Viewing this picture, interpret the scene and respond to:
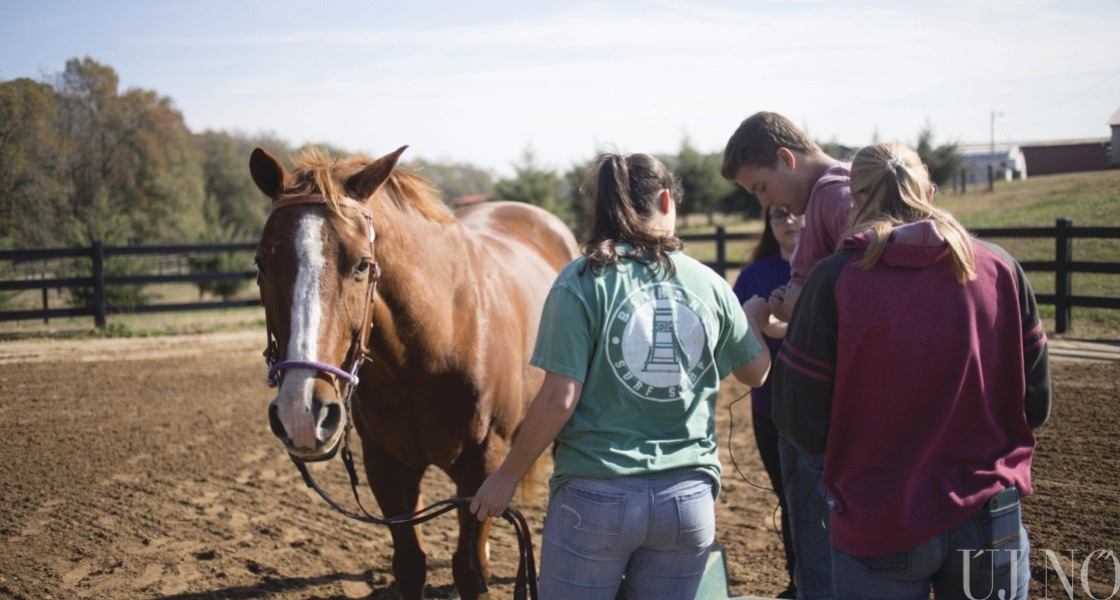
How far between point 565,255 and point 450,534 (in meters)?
2.14

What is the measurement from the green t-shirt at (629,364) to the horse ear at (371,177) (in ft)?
3.29

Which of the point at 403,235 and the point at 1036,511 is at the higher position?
the point at 403,235

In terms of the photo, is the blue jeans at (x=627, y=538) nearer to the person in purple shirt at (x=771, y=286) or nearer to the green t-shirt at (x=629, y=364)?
the green t-shirt at (x=629, y=364)

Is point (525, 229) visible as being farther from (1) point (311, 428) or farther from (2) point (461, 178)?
(2) point (461, 178)

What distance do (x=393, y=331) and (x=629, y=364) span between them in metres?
1.24

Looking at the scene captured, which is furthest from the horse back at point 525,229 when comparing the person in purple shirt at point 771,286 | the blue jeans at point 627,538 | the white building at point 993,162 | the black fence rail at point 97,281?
the black fence rail at point 97,281

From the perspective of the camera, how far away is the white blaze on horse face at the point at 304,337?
2.14 meters

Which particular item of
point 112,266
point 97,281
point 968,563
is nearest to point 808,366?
point 968,563

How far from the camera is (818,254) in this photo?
2.56m

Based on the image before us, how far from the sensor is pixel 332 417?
7.37ft

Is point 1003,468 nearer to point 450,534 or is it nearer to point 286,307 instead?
point 286,307

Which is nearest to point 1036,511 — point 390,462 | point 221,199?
point 390,462

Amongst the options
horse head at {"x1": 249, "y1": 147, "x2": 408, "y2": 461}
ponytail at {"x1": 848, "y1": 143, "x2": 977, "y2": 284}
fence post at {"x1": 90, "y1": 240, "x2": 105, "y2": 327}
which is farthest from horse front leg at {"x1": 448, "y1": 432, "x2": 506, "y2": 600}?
fence post at {"x1": 90, "y1": 240, "x2": 105, "y2": 327}

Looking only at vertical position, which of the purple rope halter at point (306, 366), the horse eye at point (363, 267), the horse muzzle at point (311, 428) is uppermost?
the horse eye at point (363, 267)
